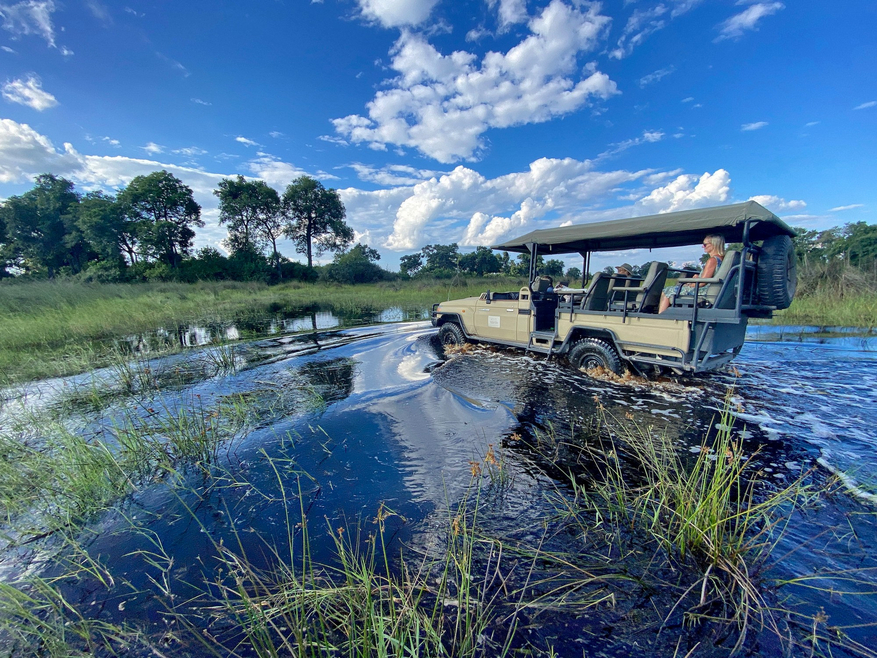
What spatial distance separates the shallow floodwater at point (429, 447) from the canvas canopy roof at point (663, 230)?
7.28 ft

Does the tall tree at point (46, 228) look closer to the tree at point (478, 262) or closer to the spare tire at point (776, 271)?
the tree at point (478, 262)

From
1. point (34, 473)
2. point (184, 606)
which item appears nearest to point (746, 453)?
point (184, 606)

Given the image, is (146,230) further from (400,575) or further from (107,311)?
(400,575)

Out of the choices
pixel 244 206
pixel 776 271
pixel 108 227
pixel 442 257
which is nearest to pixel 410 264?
pixel 442 257

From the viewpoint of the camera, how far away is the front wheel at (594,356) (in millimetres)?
5695

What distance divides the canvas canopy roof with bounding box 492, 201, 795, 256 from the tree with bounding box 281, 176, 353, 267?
3351cm

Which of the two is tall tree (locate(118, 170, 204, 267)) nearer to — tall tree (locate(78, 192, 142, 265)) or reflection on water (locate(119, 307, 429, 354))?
tall tree (locate(78, 192, 142, 265))

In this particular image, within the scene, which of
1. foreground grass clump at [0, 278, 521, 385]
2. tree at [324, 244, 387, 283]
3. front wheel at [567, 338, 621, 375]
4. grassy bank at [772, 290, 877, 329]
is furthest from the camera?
tree at [324, 244, 387, 283]

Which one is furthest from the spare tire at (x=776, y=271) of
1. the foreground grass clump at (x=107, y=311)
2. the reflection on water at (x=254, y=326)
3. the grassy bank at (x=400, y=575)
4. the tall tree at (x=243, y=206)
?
the tall tree at (x=243, y=206)

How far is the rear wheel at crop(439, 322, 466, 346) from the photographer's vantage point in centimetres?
860

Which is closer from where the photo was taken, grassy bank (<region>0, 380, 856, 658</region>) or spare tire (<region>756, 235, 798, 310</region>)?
grassy bank (<region>0, 380, 856, 658</region>)

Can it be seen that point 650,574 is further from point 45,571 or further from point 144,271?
point 144,271

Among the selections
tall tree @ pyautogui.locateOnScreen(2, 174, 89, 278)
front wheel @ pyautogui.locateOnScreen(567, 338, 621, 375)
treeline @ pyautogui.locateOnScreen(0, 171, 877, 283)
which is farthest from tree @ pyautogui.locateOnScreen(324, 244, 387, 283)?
front wheel @ pyautogui.locateOnScreen(567, 338, 621, 375)

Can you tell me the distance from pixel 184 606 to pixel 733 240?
327 inches
